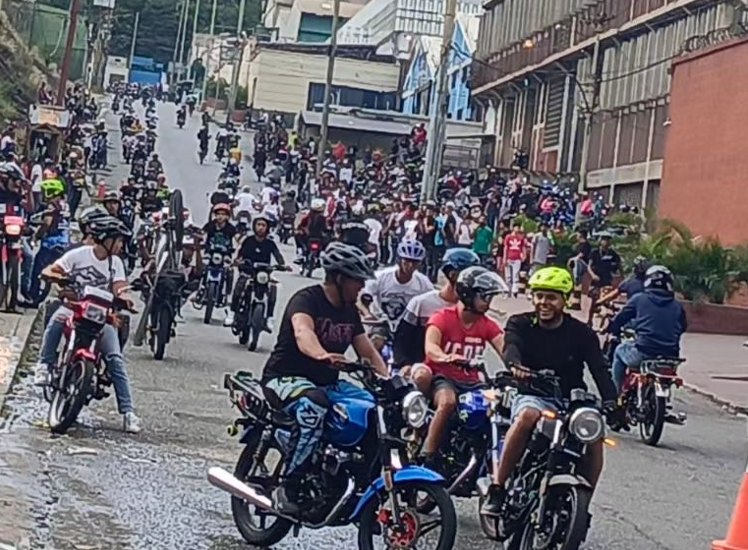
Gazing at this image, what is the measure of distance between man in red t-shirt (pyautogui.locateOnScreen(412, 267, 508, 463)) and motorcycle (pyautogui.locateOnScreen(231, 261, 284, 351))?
942 centimetres

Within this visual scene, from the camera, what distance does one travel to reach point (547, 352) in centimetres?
946

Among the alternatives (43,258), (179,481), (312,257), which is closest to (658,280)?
(179,481)

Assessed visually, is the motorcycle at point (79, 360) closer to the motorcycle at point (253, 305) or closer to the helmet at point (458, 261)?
the helmet at point (458, 261)

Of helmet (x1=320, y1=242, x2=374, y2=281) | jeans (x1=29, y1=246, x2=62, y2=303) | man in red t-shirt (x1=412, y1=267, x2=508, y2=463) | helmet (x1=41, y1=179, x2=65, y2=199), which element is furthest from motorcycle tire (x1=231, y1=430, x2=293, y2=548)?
helmet (x1=41, y1=179, x2=65, y2=199)

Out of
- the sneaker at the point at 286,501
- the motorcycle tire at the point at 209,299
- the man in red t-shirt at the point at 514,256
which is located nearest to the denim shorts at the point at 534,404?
the sneaker at the point at 286,501

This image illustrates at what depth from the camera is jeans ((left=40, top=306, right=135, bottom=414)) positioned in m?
12.4

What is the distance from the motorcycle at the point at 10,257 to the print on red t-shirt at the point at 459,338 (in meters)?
8.70

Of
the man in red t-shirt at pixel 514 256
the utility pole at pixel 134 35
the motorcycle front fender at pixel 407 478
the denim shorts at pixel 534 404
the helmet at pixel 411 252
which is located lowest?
the motorcycle front fender at pixel 407 478

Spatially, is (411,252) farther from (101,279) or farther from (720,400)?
(720,400)

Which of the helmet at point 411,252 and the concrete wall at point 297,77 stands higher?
the concrete wall at point 297,77

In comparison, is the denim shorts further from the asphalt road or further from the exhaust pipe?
the exhaust pipe

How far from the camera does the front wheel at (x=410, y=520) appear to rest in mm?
8242

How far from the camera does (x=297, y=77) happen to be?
3939 inches

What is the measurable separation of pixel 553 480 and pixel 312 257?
78.8 feet
